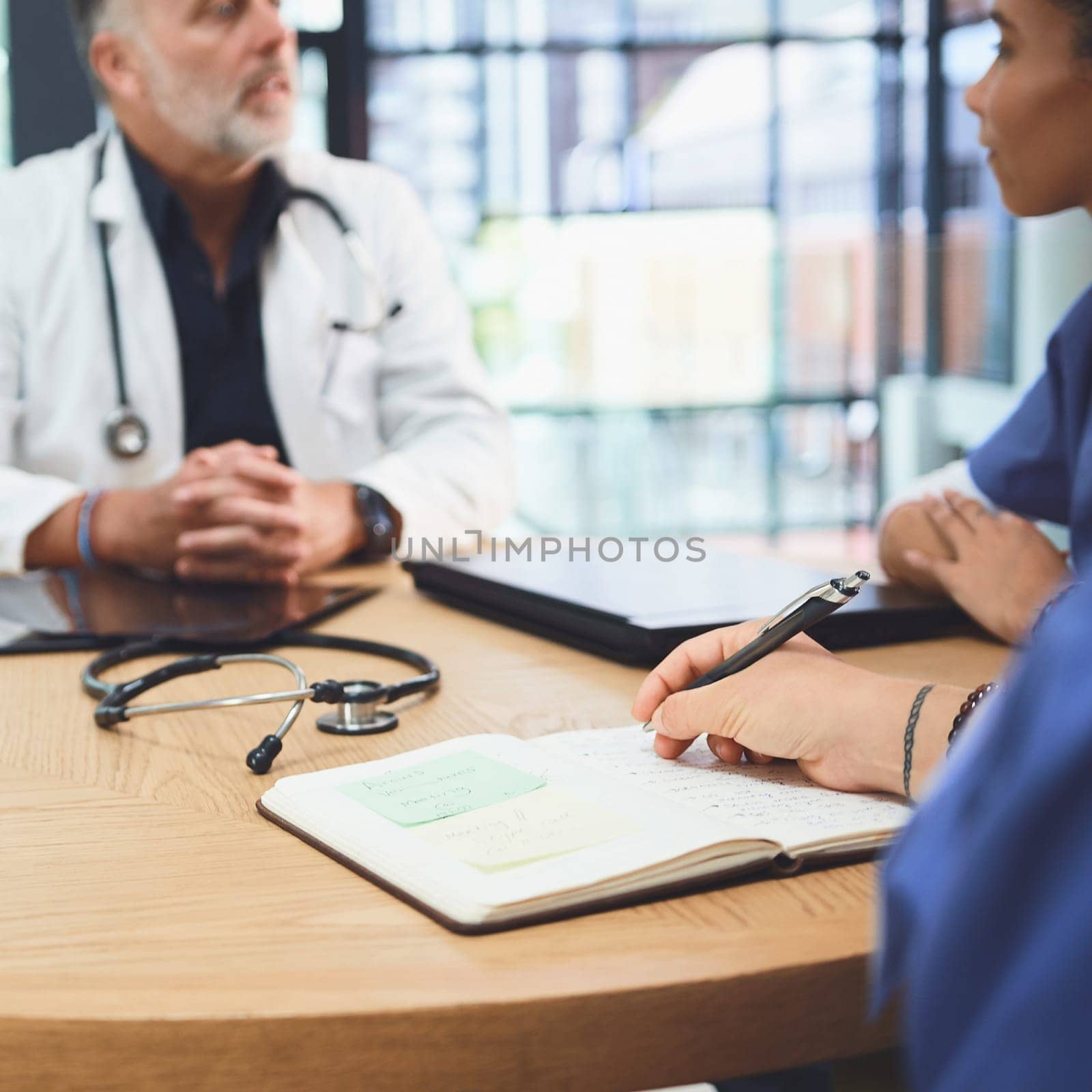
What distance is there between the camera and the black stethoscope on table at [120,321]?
1768mm

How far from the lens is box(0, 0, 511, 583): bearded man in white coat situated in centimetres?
180

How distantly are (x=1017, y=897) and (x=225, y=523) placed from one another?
4.09ft

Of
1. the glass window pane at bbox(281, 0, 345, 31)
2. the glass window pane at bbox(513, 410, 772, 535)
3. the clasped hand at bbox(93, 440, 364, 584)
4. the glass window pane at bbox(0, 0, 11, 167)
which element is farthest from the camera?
the glass window pane at bbox(513, 410, 772, 535)

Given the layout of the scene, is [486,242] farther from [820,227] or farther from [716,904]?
[716,904]

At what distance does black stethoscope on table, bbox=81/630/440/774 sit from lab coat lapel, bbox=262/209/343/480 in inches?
36.2

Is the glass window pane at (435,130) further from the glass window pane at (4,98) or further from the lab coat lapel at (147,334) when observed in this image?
the lab coat lapel at (147,334)

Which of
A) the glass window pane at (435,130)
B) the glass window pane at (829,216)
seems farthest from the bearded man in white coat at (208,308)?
the glass window pane at (829,216)

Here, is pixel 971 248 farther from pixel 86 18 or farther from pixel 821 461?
pixel 86 18

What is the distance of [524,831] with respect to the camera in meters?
0.58

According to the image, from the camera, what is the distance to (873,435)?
4617 millimetres

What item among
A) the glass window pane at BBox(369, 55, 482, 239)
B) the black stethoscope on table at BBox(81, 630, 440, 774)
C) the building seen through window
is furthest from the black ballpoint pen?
the glass window pane at BBox(369, 55, 482, 239)

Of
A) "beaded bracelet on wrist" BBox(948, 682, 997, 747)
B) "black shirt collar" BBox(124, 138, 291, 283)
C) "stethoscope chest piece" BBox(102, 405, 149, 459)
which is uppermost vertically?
"black shirt collar" BBox(124, 138, 291, 283)

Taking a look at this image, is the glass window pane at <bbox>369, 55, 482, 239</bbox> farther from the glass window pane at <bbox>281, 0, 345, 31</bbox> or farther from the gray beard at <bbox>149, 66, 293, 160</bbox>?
the gray beard at <bbox>149, 66, 293, 160</bbox>

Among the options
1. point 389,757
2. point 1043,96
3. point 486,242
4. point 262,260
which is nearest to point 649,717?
point 389,757
